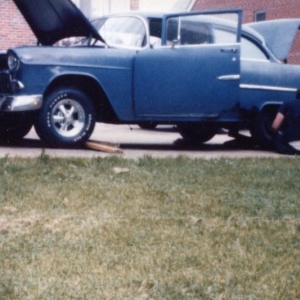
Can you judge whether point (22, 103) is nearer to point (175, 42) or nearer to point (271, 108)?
point (175, 42)

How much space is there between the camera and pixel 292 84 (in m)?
10.9

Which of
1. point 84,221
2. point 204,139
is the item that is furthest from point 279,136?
point 84,221

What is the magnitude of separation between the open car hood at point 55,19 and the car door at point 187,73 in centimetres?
81

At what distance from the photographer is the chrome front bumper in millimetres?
9094

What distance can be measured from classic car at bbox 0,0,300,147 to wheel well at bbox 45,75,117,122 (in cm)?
1

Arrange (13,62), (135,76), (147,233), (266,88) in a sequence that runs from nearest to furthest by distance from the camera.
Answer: (147,233), (13,62), (135,76), (266,88)

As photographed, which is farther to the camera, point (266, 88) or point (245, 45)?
point (245, 45)

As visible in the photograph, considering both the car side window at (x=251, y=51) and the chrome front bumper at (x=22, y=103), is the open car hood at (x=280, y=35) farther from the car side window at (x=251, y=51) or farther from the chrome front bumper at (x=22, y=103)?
the chrome front bumper at (x=22, y=103)

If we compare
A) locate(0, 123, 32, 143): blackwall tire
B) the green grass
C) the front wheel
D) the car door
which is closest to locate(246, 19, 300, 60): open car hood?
the car door

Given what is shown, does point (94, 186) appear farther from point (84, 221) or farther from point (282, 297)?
point (282, 297)

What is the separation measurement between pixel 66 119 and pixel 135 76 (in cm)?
101

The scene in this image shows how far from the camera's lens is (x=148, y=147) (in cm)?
1060

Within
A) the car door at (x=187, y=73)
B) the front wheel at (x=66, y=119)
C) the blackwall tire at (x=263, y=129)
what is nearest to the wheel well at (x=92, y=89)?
the front wheel at (x=66, y=119)

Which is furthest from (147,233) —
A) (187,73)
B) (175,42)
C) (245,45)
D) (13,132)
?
(245,45)
